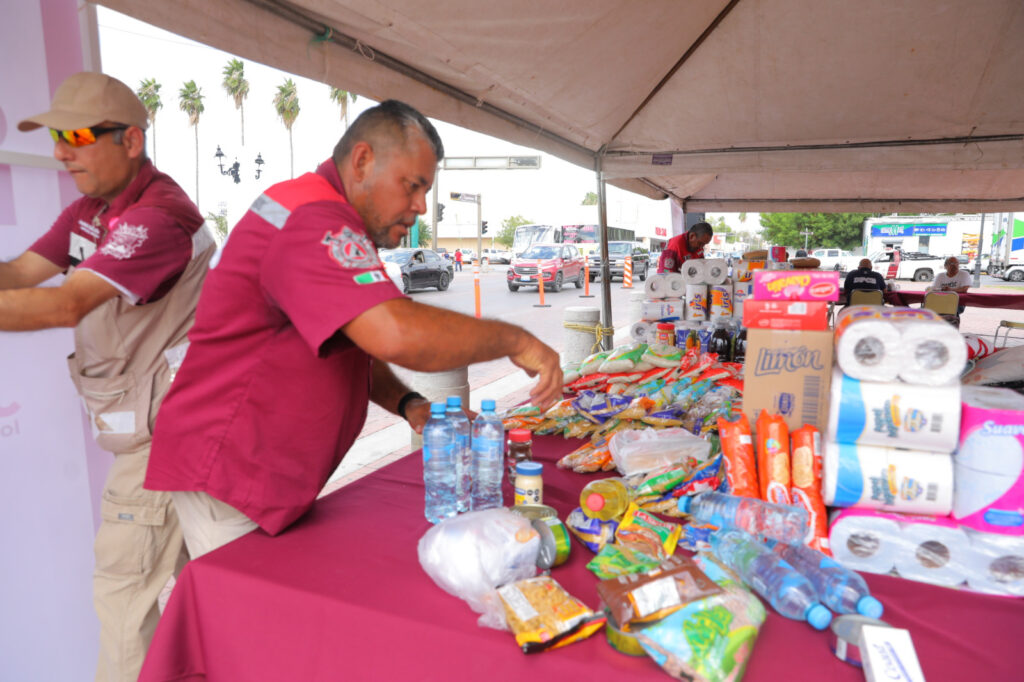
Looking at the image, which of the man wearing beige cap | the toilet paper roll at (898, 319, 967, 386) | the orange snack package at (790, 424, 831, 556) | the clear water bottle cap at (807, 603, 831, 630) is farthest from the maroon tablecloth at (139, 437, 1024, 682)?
the man wearing beige cap

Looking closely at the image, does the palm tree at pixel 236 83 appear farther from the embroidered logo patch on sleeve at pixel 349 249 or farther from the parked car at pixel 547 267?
the embroidered logo patch on sleeve at pixel 349 249

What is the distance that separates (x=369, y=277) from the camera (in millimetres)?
1163

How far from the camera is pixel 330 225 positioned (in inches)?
46.8

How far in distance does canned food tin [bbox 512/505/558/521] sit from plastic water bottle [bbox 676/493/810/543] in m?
0.40

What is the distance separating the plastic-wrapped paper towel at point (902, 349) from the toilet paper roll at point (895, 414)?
0.02 m

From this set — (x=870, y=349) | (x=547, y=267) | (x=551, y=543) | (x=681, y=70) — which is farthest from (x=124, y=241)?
(x=547, y=267)

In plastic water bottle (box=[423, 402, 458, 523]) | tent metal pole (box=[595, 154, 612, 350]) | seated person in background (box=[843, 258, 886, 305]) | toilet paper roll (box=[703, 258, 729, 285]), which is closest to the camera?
plastic water bottle (box=[423, 402, 458, 523])

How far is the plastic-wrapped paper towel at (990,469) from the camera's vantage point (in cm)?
125

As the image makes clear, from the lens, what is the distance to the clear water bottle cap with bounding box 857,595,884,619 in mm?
1058

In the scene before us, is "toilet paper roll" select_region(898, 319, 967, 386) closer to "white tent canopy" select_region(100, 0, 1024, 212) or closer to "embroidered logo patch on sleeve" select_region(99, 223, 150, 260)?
"embroidered logo patch on sleeve" select_region(99, 223, 150, 260)

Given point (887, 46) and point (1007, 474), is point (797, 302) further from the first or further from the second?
point (887, 46)

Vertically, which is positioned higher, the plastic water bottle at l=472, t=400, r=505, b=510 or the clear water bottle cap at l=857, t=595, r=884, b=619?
the plastic water bottle at l=472, t=400, r=505, b=510

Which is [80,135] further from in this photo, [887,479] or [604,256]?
[604,256]

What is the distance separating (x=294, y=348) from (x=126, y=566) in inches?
41.5
